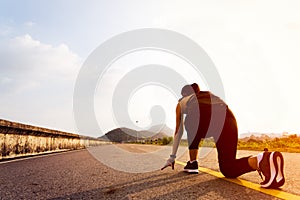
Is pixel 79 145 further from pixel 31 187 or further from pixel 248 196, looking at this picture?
pixel 248 196

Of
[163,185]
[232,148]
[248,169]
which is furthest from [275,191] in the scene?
[163,185]

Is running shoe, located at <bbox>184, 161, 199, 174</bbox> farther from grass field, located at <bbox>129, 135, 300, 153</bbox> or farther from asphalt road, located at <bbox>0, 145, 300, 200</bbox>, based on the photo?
grass field, located at <bbox>129, 135, 300, 153</bbox>

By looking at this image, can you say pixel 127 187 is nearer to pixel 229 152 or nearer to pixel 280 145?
pixel 229 152

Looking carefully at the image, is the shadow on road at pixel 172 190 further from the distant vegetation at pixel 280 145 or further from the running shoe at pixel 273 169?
the distant vegetation at pixel 280 145

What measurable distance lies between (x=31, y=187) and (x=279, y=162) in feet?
9.30

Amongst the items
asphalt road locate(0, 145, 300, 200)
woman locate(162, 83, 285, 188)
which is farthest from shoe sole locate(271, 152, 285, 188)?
woman locate(162, 83, 285, 188)

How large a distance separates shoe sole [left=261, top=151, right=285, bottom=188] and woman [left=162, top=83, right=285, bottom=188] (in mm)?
256

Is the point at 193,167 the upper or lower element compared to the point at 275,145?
lower

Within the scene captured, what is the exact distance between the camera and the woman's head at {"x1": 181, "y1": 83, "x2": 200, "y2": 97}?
471 cm

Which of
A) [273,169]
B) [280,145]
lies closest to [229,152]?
[273,169]

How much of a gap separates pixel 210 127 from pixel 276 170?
123 centimetres

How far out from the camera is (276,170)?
134 inches

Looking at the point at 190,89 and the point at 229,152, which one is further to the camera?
the point at 190,89

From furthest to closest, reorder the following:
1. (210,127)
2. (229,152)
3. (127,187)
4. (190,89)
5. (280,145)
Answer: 1. (280,145)
2. (190,89)
3. (210,127)
4. (229,152)
5. (127,187)
